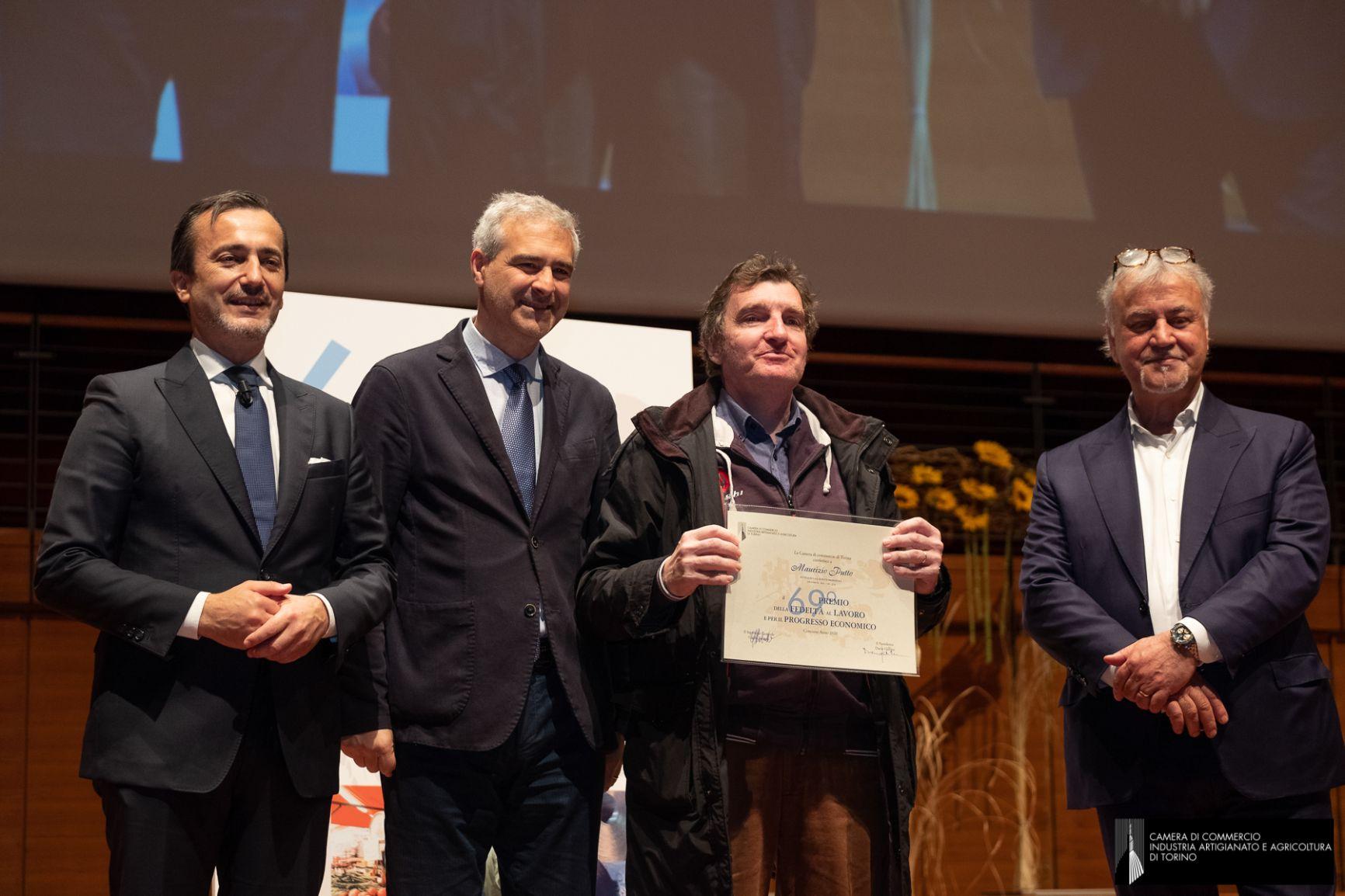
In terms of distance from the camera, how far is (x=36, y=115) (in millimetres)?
4387

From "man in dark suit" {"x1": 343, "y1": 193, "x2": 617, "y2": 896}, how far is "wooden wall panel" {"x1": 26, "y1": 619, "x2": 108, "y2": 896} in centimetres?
287

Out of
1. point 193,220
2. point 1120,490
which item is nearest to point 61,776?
point 193,220

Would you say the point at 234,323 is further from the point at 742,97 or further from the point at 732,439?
the point at 742,97

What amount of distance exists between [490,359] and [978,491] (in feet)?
9.97

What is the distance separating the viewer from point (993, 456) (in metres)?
5.17

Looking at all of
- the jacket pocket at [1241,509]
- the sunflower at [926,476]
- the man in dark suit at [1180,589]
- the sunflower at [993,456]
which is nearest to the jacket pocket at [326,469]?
the man in dark suit at [1180,589]

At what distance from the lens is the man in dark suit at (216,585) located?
1.98m

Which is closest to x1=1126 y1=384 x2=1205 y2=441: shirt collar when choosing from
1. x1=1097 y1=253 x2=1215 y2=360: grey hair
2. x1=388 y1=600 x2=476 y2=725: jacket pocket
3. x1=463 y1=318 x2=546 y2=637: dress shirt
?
x1=1097 y1=253 x2=1215 y2=360: grey hair

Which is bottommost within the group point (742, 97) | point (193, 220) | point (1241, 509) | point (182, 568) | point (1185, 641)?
point (1185, 641)

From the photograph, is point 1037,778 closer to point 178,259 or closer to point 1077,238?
point 1077,238

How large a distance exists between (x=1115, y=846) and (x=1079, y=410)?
3966mm

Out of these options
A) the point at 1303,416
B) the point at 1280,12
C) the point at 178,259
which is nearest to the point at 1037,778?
the point at 1303,416

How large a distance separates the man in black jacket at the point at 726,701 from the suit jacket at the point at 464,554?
8 cm

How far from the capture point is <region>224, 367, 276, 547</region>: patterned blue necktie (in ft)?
7.06
